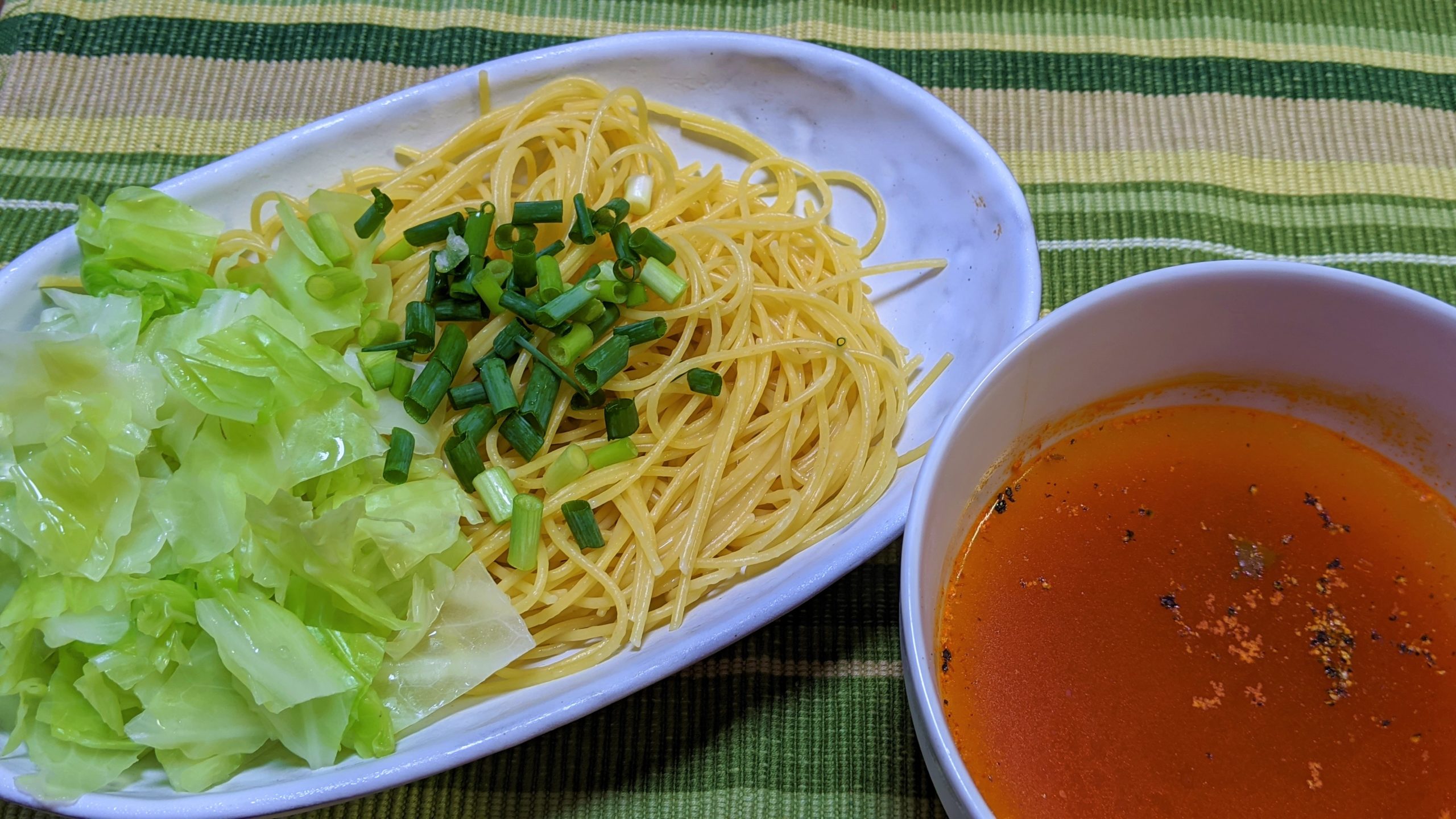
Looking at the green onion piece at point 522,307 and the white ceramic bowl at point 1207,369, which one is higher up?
the white ceramic bowl at point 1207,369

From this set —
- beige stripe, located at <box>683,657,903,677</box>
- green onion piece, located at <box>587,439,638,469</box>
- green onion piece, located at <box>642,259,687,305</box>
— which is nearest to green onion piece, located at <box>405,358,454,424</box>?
green onion piece, located at <box>587,439,638,469</box>

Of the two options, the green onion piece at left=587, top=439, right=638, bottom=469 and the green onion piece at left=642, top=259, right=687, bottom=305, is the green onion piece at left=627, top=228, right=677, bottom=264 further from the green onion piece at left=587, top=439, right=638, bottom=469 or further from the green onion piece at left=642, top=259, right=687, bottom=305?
the green onion piece at left=587, top=439, right=638, bottom=469

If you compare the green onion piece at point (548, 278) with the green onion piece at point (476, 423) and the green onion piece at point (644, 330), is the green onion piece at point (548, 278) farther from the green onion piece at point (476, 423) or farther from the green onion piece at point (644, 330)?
the green onion piece at point (476, 423)

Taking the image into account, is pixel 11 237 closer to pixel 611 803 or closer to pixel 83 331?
pixel 83 331

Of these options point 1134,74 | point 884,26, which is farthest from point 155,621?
point 1134,74

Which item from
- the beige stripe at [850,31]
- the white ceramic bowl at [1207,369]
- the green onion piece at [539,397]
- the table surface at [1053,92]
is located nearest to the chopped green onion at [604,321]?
the green onion piece at [539,397]

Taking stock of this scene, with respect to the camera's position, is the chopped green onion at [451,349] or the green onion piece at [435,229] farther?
the green onion piece at [435,229]

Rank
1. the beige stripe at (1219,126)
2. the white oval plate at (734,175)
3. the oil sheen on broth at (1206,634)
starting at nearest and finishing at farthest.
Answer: the oil sheen on broth at (1206,634)
the white oval plate at (734,175)
the beige stripe at (1219,126)
